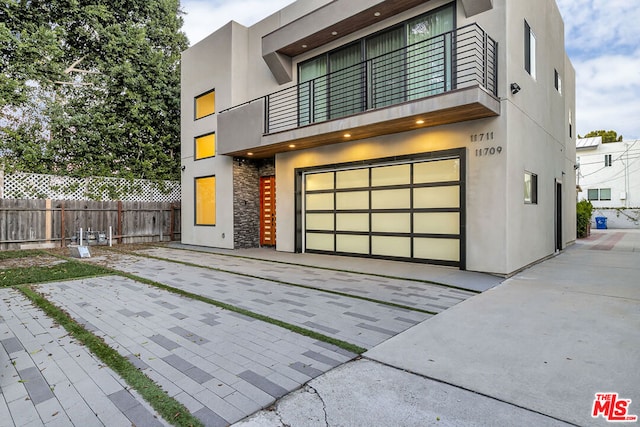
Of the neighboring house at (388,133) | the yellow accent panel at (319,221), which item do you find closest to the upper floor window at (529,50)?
the neighboring house at (388,133)

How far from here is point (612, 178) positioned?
82.0 feet

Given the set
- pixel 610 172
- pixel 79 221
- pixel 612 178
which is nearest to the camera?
pixel 79 221

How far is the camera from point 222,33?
38.4ft

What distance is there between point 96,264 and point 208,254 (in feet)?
9.58

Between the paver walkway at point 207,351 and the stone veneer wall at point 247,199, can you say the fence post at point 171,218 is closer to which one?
the stone veneer wall at point 247,199

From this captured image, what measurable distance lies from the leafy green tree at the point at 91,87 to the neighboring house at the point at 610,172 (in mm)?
28711

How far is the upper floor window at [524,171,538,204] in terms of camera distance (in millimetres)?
7707

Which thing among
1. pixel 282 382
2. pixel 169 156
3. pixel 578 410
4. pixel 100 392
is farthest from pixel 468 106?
pixel 169 156

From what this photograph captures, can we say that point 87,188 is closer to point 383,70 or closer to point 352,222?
point 352,222

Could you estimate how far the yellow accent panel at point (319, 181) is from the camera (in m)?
9.95

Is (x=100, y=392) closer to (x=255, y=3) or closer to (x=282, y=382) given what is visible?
(x=282, y=382)

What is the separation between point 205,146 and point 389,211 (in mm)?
7501

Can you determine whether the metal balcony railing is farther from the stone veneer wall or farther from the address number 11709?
the stone veneer wall
